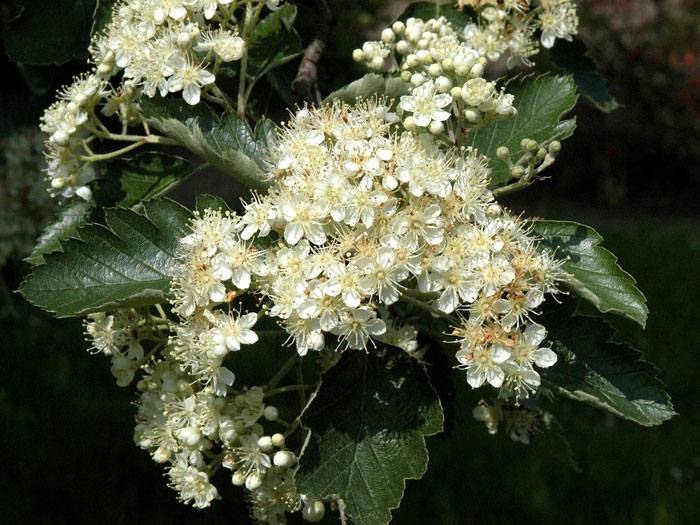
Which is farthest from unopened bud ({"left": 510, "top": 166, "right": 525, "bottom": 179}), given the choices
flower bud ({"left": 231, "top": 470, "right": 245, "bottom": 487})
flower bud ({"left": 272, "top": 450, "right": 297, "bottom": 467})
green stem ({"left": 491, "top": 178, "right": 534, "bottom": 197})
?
flower bud ({"left": 231, "top": 470, "right": 245, "bottom": 487})

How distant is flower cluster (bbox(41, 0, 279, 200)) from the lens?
1.48 metres

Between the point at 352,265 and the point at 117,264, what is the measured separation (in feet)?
1.73

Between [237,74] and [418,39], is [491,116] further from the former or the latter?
[237,74]

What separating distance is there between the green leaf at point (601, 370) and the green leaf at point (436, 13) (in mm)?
896

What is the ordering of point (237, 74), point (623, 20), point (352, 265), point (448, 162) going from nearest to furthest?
point (352, 265) → point (448, 162) → point (237, 74) → point (623, 20)

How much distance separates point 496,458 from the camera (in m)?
4.05

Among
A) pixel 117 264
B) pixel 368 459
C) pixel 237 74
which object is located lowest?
pixel 368 459

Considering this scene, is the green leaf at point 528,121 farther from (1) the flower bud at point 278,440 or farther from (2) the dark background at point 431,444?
(1) the flower bud at point 278,440

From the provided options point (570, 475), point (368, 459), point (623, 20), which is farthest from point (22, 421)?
point (623, 20)

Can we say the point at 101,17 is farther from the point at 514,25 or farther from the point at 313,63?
the point at 514,25

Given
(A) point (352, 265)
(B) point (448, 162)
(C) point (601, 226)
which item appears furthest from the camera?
(C) point (601, 226)

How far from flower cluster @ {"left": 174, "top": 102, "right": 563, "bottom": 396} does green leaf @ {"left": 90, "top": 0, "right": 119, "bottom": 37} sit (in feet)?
2.15

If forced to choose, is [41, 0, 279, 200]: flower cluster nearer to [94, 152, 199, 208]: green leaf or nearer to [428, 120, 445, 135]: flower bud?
[94, 152, 199, 208]: green leaf

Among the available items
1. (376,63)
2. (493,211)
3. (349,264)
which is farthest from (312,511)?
(376,63)
